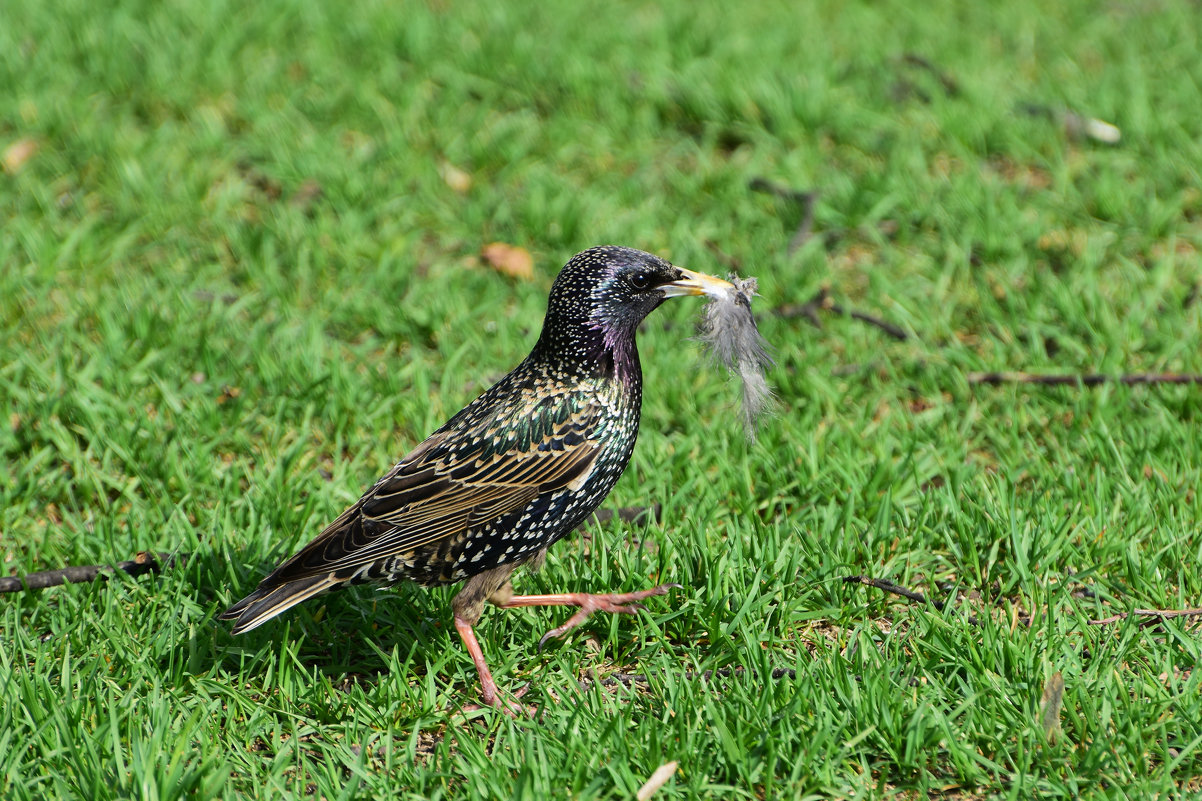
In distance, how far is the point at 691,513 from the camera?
4293 millimetres

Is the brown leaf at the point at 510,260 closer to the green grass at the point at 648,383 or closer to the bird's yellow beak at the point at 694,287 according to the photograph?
the green grass at the point at 648,383

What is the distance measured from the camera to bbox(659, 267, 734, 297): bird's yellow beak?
381 centimetres

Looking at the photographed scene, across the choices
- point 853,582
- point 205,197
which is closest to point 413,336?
point 205,197

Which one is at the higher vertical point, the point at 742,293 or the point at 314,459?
the point at 742,293

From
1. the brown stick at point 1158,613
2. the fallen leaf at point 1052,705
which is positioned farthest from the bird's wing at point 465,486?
the brown stick at point 1158,613

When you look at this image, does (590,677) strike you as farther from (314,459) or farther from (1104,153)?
(1104,153)

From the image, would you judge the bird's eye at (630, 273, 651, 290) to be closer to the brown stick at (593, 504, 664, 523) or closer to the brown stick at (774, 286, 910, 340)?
the brown stick at (593, 504, 664, 523)

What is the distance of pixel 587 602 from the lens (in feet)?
12.6

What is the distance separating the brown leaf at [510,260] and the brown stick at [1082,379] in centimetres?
209

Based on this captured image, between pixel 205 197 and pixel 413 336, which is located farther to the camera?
pixel 205 197

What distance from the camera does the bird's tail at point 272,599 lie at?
11.6ft

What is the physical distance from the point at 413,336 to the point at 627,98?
223 centimetres

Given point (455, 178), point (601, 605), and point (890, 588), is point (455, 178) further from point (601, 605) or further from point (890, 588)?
point (890, 588)

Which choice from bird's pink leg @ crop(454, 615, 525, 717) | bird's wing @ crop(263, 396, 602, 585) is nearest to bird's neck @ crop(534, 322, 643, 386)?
bird's wing @ crop(263, 396, 602, 585)
